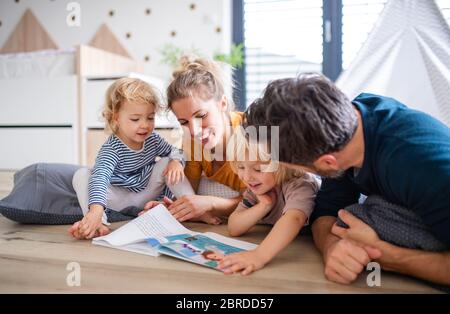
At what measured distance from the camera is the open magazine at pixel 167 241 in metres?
0.84

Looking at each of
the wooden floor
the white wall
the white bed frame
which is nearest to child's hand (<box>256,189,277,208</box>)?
the wooden floor

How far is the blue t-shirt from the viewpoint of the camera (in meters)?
0.61

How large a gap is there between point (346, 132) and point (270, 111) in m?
0.13

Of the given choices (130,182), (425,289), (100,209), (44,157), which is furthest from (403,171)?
(44,157)

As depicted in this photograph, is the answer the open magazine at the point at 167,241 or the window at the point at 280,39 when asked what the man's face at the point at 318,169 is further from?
the window at the point at 280,39

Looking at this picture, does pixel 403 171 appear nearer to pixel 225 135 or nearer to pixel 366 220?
pixel 366 220

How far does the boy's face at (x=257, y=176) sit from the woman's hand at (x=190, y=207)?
0.27 meters

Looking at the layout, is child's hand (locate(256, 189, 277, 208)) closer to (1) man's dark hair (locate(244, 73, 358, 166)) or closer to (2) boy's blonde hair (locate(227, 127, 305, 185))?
(2) boy's blonde hair (locate(227, 127, 305, 185))

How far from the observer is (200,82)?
1.10 metres

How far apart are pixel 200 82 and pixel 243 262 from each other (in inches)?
20.5

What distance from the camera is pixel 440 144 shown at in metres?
0.64

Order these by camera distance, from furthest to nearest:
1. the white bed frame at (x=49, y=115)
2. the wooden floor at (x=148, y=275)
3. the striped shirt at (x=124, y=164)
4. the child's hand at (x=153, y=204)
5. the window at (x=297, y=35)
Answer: the window at (x=297, y=35) → the white bed frame at (x=49, y=115) → the child's hand at (x=153, y=204) → the striped shirt at (x=124, y=164) → the wooden floor at (x=148, y=275)

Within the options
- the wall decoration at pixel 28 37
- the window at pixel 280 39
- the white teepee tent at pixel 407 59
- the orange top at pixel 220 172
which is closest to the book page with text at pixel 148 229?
the orange top at pixel 220 172

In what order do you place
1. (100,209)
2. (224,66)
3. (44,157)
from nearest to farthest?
(100,209) < (224,66) < (44,157)
